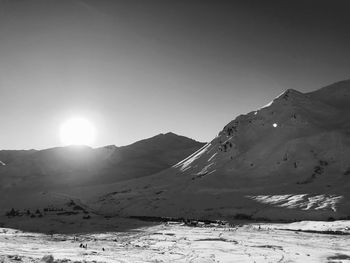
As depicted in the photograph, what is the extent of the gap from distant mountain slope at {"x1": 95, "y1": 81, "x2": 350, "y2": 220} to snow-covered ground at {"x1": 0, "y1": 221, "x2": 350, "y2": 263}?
20257 mm

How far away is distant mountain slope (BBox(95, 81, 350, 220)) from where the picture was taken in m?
78.6

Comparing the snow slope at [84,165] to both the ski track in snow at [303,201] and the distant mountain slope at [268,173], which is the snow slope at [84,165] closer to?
the distant mountain slope at [268,173]

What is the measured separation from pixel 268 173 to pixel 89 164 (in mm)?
89122

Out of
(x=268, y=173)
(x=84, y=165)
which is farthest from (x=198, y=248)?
(x=84, y=165)

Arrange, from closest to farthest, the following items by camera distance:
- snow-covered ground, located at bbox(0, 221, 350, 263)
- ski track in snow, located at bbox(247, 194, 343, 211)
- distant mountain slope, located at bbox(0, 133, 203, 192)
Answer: snow-covered ground, located at bbox(0, 221, 350, 263) < ski track in snow, located at bbox(247, 194, 343, 211) < distant mountain slope, located at bbox(0, 133, 203, 192)

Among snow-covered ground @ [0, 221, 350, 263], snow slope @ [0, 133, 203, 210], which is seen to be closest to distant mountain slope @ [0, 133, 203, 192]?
snow slope @ [0, 133, 203, 210]

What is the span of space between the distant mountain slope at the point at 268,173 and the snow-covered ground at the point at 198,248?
20.3m

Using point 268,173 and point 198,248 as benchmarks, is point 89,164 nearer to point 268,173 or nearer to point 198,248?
point 268,173

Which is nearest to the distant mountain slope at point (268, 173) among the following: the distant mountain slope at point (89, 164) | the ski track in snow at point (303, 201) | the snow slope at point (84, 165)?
the ski track in snow at point (303, 201)

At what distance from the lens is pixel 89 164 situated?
16700cm

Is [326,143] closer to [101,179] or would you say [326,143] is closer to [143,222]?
[143,222]

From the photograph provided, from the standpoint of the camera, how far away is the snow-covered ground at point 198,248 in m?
30.2

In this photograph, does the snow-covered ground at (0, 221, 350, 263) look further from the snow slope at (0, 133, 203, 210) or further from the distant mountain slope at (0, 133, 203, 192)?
the distant mountain slope at (0, 133, 203, 192)

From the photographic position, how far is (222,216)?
77812mm
